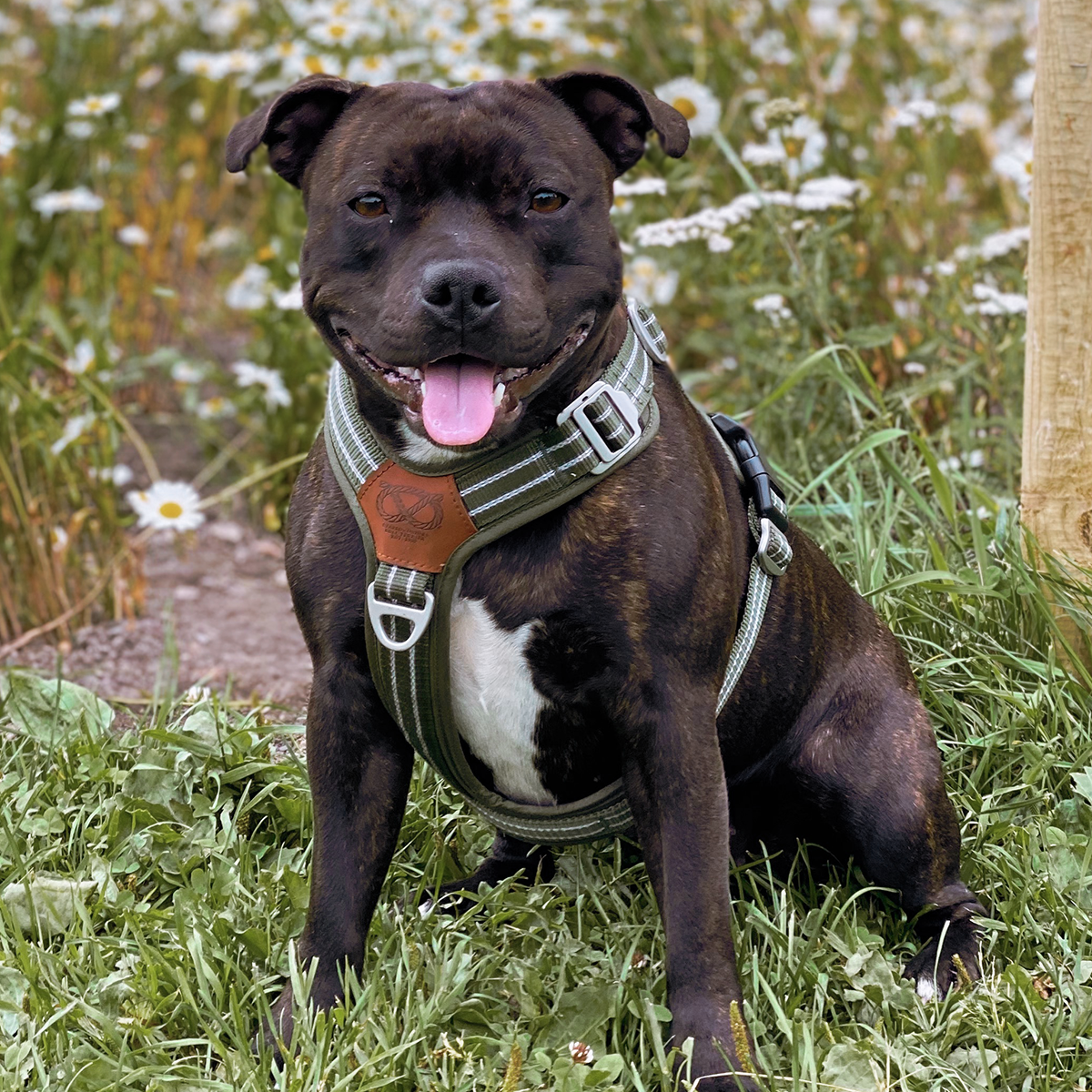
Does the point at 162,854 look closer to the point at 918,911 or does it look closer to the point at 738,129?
the point at 918,911

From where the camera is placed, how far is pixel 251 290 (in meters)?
5.16

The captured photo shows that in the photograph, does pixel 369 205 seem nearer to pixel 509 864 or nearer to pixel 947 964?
pixel 509 864

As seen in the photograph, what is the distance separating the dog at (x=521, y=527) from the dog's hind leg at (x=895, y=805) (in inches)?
5.8

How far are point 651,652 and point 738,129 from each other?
363cm

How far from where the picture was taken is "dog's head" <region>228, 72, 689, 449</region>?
83.4 inches

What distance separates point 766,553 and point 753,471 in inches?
6.9

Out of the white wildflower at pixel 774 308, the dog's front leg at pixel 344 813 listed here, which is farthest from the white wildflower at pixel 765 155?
the dog's front leg at pixel 344 813

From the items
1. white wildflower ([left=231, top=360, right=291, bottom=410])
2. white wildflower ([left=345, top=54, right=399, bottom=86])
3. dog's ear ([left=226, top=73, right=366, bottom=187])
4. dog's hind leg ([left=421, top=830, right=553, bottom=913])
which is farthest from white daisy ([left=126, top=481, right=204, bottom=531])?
white wildflower ([left=345, top=54, right=399, bottom=86])

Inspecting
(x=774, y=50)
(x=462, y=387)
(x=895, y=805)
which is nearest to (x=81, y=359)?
(x=462, y=387)

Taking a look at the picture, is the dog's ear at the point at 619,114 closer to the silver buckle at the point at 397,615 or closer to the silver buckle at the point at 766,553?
the silver buckle at the point at 766,553

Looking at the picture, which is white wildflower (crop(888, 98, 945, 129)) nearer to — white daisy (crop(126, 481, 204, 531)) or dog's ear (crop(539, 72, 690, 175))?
dog's ear (crop(539, 72, 690, 175))

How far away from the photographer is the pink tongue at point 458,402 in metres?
2.12

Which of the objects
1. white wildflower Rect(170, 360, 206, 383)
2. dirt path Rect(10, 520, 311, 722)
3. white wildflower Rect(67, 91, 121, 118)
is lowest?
dirt path Rect(10, 520, 311, 722)

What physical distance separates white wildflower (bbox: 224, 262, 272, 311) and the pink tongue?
268 cm
